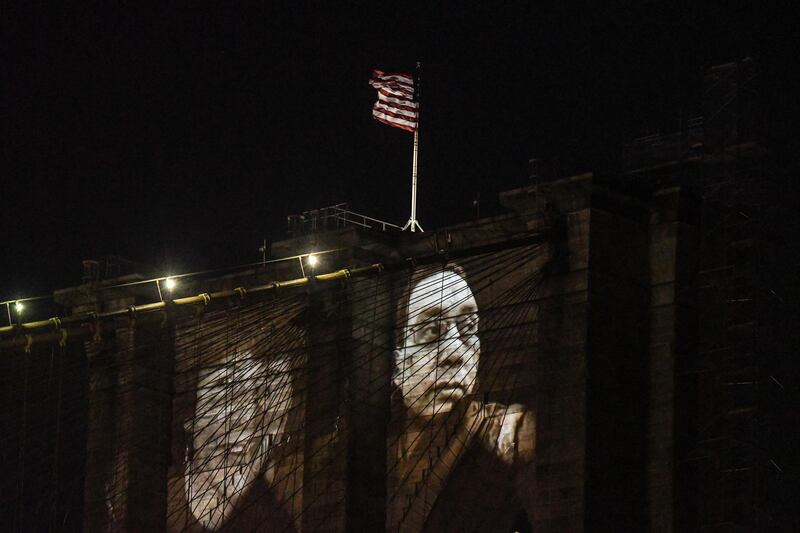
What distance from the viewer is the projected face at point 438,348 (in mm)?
38406

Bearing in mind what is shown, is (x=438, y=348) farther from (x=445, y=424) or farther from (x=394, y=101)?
(x=394, y=101)

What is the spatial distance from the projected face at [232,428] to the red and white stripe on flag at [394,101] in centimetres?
624

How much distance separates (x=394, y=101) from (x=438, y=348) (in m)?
7.09

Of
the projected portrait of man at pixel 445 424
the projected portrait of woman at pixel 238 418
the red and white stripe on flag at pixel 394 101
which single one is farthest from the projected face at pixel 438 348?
the red and white stripe on flag at pixel 394 101

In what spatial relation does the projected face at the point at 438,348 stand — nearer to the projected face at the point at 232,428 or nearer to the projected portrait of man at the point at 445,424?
the projected portrait of man at the point at 445,424

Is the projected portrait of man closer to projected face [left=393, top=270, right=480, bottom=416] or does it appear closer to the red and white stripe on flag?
projected face [left=393, top=270, right=480, bottom=416]

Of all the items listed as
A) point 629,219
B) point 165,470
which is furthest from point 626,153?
point 165,470

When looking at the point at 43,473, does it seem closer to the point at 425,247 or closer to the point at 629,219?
the point at 425,247

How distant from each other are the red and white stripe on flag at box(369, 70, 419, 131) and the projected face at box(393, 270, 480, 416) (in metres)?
4.58

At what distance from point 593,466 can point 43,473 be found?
1713 centimetres

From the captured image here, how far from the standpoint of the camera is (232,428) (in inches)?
1629

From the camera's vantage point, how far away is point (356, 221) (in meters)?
41.9

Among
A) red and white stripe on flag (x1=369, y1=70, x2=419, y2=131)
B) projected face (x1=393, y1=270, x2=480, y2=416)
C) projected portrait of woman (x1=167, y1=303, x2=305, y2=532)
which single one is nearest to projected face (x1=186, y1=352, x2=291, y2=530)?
projected portrait of woman (x1=167, y1=303, x2=305, y2=532)

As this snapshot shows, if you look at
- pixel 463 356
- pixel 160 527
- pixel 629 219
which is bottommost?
pixel 160 527
